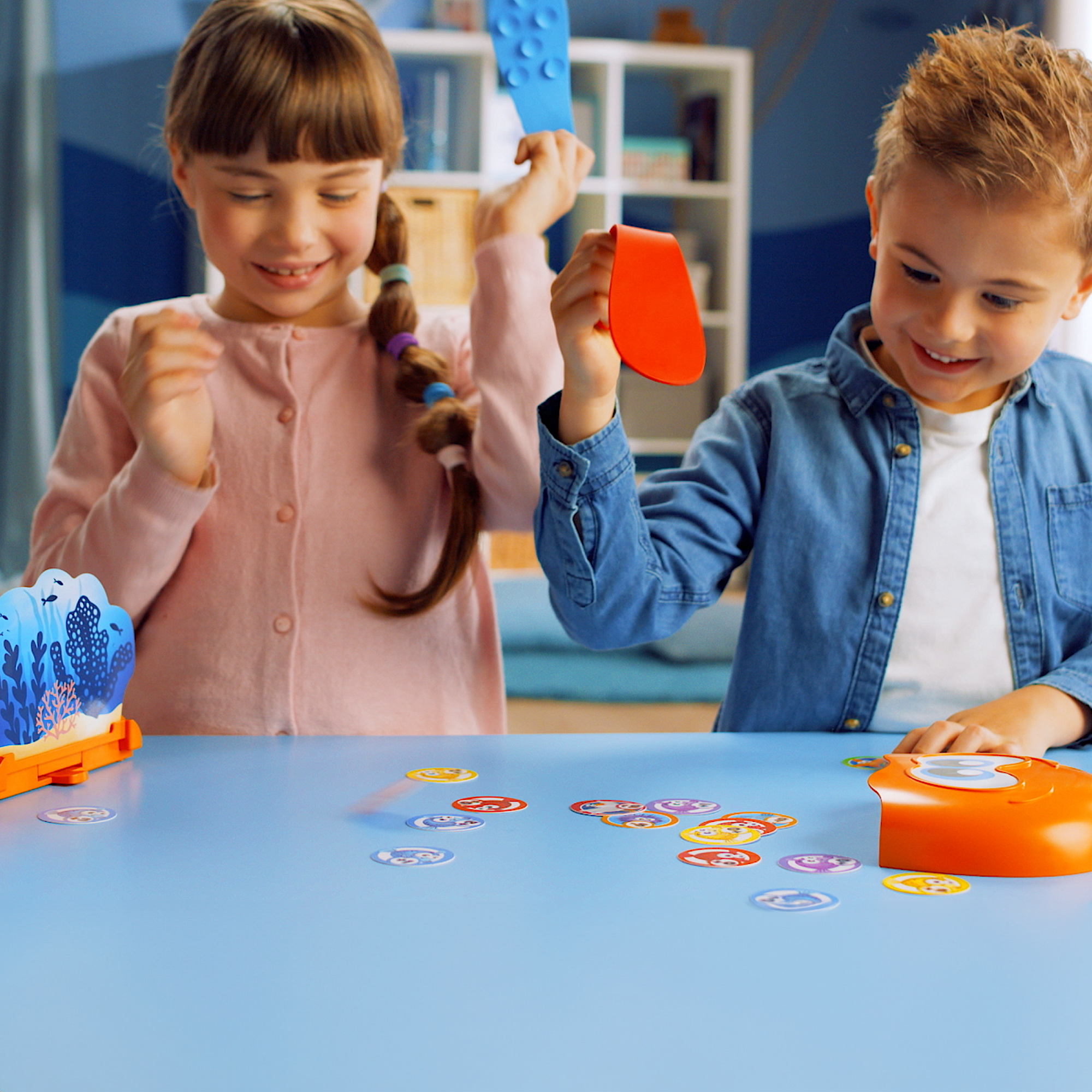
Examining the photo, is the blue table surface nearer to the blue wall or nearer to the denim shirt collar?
the denim shirt collar

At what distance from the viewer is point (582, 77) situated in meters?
3.20

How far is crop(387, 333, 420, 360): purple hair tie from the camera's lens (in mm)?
964

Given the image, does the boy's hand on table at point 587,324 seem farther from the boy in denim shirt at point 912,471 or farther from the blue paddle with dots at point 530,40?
the blue paddle with dots at point 530,40

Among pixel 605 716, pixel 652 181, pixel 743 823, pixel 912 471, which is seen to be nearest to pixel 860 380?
pixel 912 471

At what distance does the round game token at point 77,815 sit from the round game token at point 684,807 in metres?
0.26

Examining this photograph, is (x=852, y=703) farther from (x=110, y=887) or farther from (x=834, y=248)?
(x=834, y=248)

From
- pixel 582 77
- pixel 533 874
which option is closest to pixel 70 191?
pixel 582 77

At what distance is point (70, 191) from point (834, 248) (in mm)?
2076

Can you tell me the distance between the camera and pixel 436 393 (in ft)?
3.07

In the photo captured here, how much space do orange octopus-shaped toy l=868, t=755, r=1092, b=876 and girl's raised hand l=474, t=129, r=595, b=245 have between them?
57cm

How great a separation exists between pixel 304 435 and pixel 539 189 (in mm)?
269

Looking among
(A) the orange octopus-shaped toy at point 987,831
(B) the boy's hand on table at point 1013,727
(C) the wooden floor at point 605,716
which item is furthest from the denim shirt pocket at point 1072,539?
(C) the wooden floor at point 605,716

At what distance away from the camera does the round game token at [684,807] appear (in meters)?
0.58

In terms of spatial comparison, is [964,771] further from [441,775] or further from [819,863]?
[441,775]
